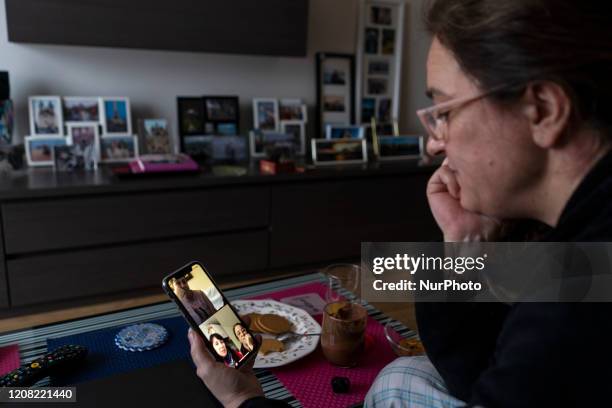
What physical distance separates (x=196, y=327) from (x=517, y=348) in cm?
56

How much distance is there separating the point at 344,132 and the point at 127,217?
1.36m

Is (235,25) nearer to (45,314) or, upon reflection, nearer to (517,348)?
(45,314)

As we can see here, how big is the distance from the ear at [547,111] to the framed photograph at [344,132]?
235 centimetres

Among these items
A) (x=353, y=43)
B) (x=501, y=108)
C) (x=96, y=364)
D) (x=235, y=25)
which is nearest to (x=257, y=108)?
(x=235, y=25)

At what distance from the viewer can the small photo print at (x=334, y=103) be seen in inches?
119

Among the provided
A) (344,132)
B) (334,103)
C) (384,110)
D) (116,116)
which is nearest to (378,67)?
(384,110)

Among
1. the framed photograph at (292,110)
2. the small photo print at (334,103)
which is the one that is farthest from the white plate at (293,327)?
the small photo print at (334,103)

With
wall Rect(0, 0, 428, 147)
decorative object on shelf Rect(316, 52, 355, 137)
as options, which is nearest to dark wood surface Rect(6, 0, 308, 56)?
wall Rect(0, 0, 428, 147)

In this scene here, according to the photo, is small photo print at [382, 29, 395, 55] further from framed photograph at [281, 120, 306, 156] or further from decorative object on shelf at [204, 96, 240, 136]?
decorative object on shelf at [204, 96, 240, 136]

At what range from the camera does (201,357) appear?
860 millimetres

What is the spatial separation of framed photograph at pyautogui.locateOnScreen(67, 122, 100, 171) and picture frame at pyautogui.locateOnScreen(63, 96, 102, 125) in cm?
3

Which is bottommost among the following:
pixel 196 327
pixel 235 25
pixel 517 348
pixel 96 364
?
pixel 96 364

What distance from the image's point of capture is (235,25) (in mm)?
2453

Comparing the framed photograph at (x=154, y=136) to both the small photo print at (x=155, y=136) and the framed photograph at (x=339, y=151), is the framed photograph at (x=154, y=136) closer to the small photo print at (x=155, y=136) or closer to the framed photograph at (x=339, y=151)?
the small photo print at (x=155, y=136)
